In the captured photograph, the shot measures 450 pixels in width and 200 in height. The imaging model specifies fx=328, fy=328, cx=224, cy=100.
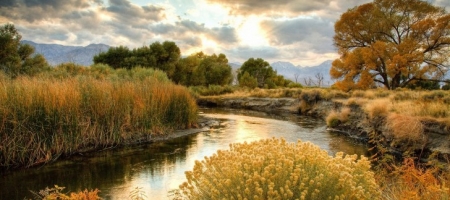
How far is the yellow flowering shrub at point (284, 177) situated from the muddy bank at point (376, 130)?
357cm

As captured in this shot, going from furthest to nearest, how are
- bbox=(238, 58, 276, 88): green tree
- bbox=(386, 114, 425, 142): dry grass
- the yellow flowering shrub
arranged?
bbox=(238, 58, 276, 88): green tree → bbox=(386, 114, 425, 142): dry grass → the yellow flowering shrub

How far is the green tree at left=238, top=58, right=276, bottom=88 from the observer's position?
207 feet

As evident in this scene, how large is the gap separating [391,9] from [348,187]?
95.4 ft

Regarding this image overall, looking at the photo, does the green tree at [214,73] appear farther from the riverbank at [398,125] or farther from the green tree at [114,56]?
the riverbank at [398,125]

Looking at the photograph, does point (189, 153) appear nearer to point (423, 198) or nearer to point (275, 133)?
point (275, 133)

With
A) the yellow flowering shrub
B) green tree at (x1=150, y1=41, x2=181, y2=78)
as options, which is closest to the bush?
the yellow flowering shrub

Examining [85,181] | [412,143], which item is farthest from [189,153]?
[412,143]

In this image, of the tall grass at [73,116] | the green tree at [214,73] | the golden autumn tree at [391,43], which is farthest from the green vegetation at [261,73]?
the tall grass at [73,116]

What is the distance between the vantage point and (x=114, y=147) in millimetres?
11008

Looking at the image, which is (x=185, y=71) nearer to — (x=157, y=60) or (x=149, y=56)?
(x=157, y=60)

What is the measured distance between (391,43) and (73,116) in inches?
984

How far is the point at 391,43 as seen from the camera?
86.6ft

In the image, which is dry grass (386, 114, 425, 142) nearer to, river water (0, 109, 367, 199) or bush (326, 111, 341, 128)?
river water (0, 109, 367, 199)

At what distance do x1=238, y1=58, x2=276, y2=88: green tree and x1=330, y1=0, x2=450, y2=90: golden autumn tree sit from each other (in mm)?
33452
